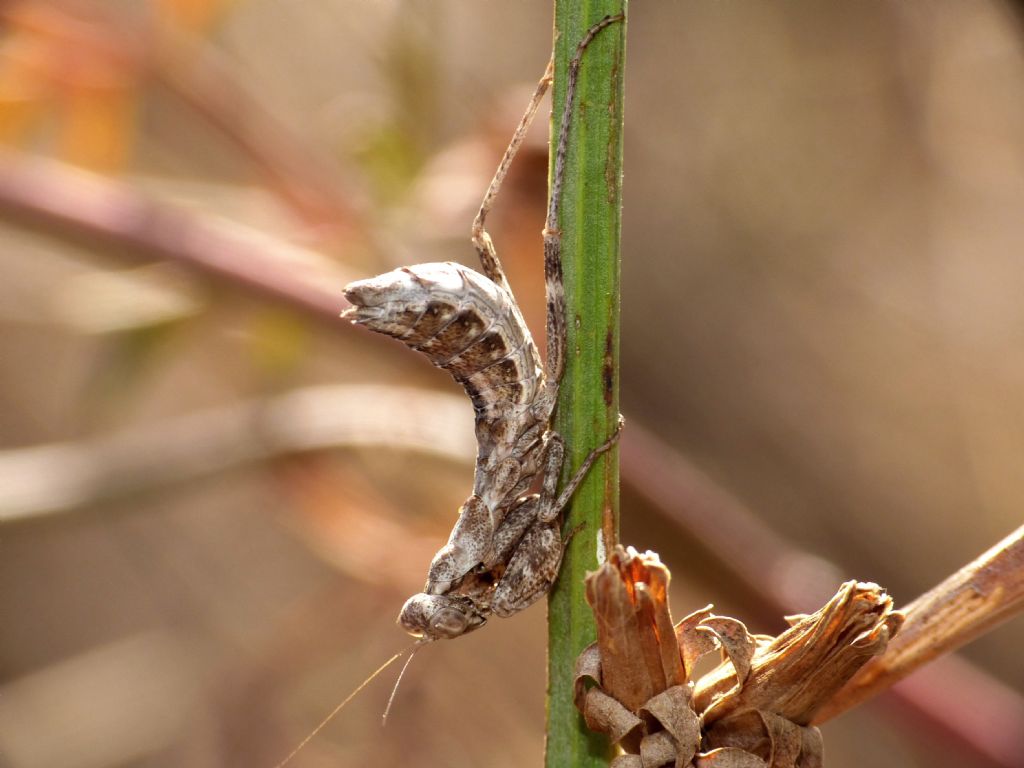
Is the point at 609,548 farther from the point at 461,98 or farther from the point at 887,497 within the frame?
the point at 887,497

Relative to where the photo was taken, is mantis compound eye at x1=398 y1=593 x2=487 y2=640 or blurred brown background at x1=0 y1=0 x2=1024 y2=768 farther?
blurred brown background at x1=0 y1=0 x2=1024 y2=768

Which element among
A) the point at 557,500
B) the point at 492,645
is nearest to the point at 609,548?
the point at 557,500

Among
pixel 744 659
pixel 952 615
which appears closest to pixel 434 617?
pixel 744 659

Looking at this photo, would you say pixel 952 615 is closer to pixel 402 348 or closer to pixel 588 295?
pixel 588 295

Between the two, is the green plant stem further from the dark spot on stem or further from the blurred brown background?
the blurred brown background

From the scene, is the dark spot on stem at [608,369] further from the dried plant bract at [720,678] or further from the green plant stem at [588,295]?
the dried plant bract at [720,678]

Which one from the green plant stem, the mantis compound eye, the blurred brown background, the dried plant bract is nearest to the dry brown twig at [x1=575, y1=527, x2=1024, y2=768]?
the dried plant bract
